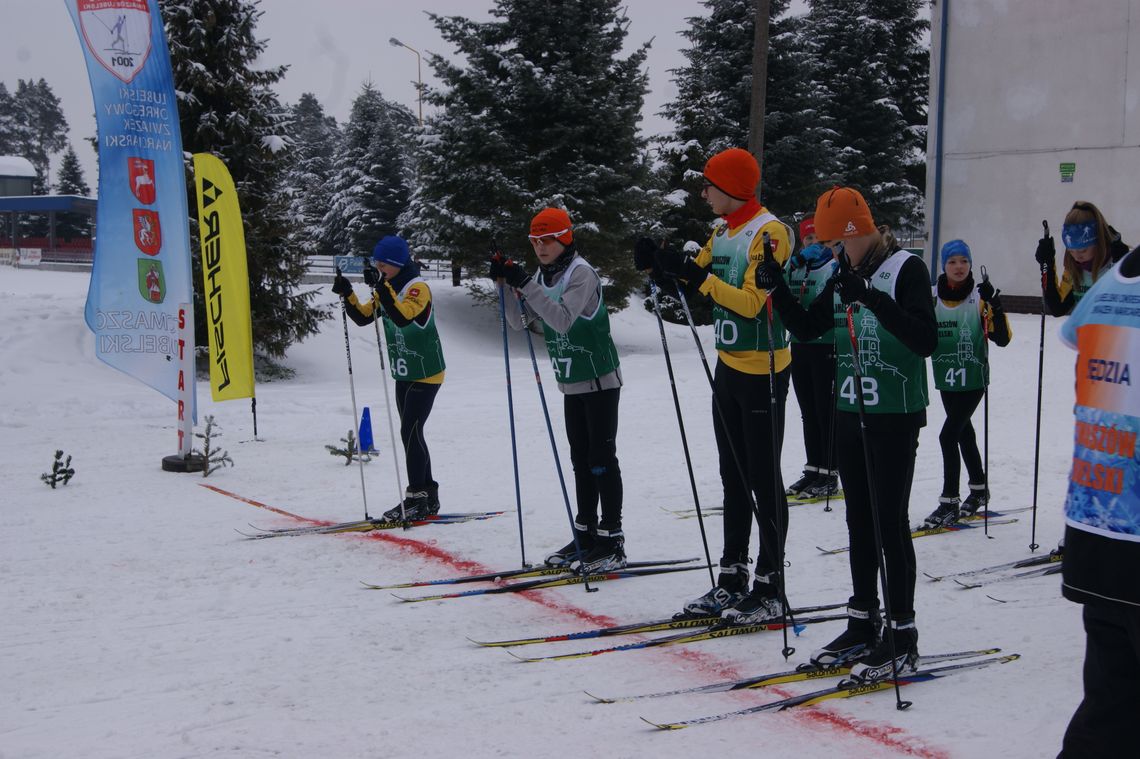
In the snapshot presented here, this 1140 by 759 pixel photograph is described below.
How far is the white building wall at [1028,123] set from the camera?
1878 centimetres

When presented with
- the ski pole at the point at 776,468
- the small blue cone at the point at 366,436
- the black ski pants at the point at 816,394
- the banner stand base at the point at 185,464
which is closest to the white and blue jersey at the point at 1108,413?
the ski pole at the point at 776,468

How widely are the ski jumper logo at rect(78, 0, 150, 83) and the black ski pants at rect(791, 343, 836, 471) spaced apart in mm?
6736

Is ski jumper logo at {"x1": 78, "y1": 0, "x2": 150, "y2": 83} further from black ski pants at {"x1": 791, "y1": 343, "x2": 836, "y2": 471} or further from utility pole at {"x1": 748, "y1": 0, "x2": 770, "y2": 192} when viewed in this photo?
utility pole at {"x1": 748, "y1": 0, "x2": 770, "y2": 192}

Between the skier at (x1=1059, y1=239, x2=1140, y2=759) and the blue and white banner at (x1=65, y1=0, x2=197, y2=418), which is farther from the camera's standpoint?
the blue and white banner at (x1=65, y1=0, x2=197, y2=418)

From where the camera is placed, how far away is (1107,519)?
7.60 feet

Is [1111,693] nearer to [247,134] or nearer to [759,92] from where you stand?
[759,92]

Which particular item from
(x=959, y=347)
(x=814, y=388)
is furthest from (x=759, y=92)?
(x=959, y=347)

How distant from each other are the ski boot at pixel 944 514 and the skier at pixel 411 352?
136 inches

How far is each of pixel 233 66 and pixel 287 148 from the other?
175cm

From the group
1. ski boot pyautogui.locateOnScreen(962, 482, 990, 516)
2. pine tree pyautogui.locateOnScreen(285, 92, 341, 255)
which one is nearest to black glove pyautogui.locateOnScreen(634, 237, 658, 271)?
ski boot pyautogui.locateOnScreen(962, 482, 990, 516)

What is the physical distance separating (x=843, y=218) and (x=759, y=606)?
186 centimetres

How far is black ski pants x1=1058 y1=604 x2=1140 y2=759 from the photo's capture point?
2324mm

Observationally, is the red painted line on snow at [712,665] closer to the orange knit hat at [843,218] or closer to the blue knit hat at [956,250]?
the orange knit hat at [843,218]

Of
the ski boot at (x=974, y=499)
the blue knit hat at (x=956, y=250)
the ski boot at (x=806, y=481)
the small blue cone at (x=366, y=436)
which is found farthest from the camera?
the small blue cone at (x=366, y=436)
